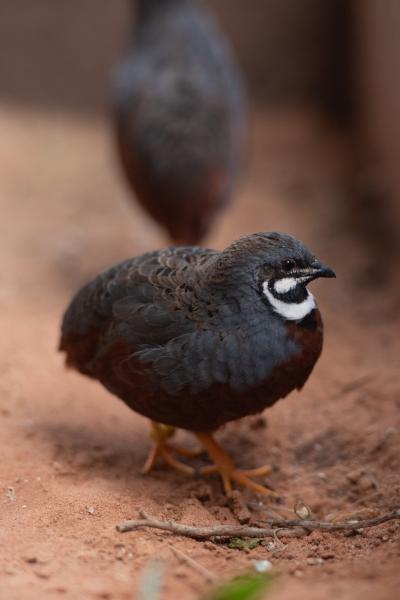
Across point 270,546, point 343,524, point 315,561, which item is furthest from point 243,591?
point 343,524

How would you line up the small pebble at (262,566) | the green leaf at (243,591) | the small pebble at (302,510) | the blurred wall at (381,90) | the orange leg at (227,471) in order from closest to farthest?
1. the green leaf at (243,591)
2. the small pebble at (262,566)
3. the small pebble at (302,510)
4. the orange leg at (227,471)
5. the blurred wall at (381,90)

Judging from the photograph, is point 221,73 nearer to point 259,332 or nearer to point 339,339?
point 339,339

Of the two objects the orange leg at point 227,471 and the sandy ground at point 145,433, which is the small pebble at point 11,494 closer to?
the sandy ground at point 145,433

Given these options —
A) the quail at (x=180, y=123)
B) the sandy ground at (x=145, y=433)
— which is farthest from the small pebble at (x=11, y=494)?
the quail at (x=180, y=123)

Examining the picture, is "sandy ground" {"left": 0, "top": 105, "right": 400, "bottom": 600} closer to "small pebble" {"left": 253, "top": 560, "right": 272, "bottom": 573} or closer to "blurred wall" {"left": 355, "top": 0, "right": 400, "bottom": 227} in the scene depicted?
"small pebble" {"left": 253, "top": 560, "right": 272, "bottom": 573}

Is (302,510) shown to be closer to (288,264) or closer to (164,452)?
(164,452)

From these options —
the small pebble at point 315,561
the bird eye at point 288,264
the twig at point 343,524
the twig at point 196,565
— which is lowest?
the twig at point 196,565

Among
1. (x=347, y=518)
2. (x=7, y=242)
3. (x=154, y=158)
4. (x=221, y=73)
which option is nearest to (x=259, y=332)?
(x=347, y=518)
